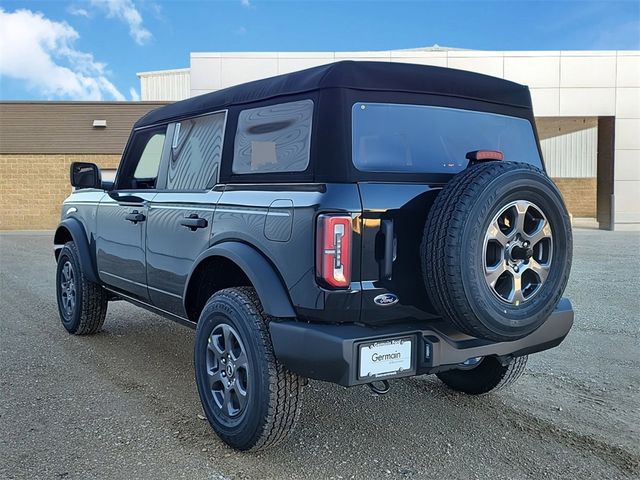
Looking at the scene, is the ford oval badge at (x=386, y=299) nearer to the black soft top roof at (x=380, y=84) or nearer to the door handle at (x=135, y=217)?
the black soft top roof at (x=380, y=84)

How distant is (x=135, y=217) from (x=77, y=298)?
1.57 m

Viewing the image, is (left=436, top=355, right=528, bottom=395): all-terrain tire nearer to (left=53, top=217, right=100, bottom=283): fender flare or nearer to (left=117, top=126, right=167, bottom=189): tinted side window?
(left=117, top=126, right=167, bottom=189): tinted side window

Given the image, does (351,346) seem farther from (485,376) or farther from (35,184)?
(35,184)

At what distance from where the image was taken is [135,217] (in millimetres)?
4297

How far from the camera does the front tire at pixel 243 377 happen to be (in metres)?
2.87

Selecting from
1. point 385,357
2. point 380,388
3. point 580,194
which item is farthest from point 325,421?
point 580,194

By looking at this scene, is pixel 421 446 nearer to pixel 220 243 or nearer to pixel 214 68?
pixel 220 243

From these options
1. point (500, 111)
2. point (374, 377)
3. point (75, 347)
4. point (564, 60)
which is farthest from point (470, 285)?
point (564, 60)

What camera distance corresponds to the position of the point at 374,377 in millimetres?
2678

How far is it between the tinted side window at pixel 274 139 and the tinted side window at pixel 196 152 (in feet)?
0.72

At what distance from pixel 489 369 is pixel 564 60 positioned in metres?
17.3

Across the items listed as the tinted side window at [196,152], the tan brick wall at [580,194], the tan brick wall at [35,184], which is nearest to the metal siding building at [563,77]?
the tan brick wall at [35,184]

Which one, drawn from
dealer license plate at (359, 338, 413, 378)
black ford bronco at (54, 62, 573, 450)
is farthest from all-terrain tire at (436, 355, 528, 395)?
dealer license plate at (359, 338, 413, 378)

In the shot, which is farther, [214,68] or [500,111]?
[214,68]
